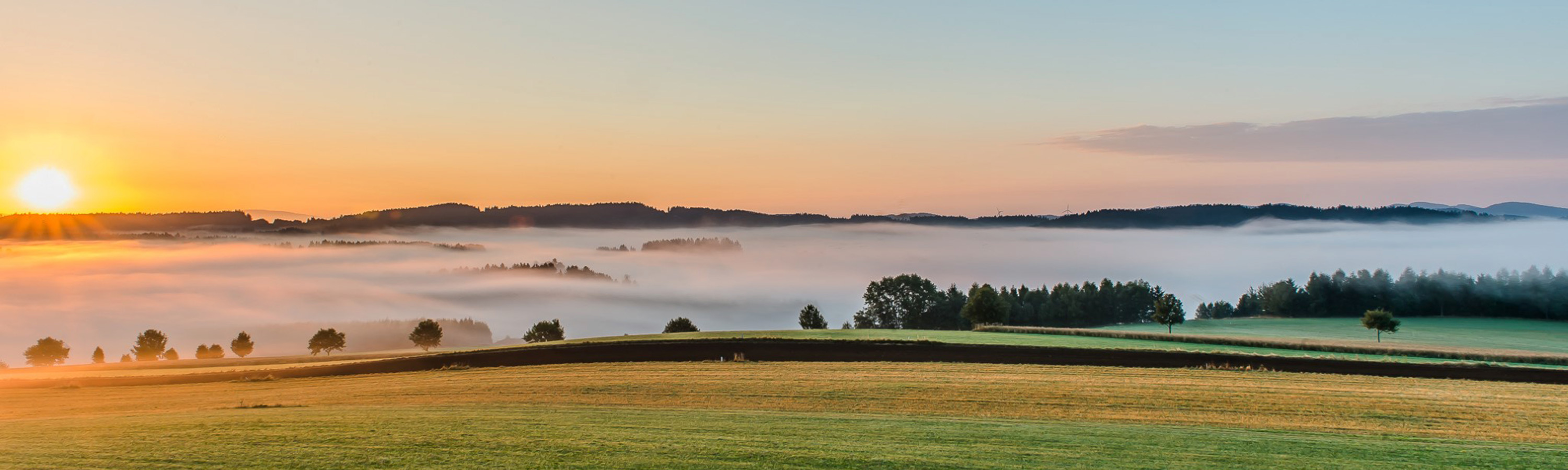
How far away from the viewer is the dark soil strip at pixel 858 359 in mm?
46031

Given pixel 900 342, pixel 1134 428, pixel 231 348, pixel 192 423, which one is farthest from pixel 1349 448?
pixel 231 348

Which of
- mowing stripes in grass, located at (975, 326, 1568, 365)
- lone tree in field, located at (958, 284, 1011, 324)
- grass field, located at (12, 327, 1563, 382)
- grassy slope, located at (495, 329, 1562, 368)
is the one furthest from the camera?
lone tree in field, located at (958, 284, 1011, 324)

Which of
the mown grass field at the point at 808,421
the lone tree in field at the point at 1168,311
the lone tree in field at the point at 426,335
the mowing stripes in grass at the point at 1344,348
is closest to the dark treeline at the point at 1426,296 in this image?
the lone tree in field at the point at 1168,311

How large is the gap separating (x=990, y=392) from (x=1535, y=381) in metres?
27.0

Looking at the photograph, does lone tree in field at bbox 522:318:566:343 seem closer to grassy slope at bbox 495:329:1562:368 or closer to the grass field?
the grass field

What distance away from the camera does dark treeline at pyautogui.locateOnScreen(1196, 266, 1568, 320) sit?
110 m

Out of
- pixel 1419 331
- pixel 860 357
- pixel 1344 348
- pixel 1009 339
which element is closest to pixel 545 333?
pixel 1009 339

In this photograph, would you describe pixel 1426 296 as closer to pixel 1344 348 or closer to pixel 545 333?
pixel 1344 348

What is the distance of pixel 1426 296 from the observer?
11775cm

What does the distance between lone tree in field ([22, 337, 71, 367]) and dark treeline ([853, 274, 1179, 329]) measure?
111 meters

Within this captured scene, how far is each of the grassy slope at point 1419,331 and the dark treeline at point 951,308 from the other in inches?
690

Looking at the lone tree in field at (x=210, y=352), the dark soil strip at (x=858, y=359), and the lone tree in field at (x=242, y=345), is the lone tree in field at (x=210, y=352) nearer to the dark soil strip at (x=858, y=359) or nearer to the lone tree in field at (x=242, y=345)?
the lone tree in field at (x=242, y=345)

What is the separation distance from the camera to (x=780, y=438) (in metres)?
24.6

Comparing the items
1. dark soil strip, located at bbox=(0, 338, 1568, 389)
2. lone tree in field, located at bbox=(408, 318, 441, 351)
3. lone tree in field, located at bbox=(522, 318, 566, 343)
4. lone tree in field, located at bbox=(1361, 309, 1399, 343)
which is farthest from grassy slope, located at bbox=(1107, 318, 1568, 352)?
lone tree in field, located at bbox=(408, 318, 441, 351)
